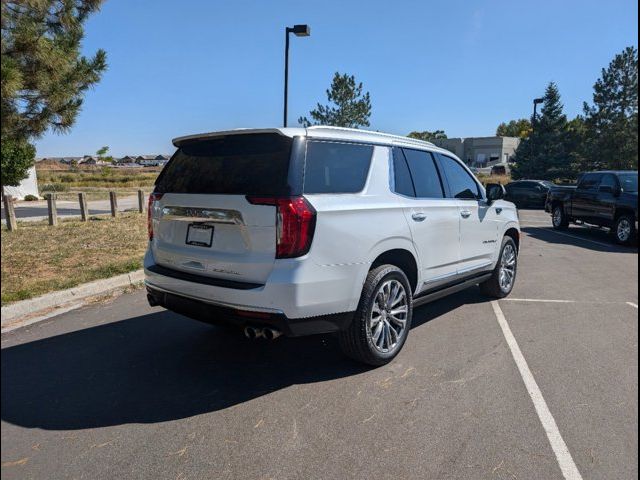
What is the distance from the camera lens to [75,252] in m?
7.10

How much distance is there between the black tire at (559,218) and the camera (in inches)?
583

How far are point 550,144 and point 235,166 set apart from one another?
39217 mm

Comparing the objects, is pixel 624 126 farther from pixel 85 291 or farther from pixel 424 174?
pixel 85 291

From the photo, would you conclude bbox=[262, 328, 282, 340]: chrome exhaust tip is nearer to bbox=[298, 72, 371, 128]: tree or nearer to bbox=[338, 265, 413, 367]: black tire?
bbox=[338, 265, 413, 367]: black tire

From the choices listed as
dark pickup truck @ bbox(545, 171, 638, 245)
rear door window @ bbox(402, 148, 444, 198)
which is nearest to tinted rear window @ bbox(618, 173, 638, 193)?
rear door window @ bbox(402, 148, 444, 198)

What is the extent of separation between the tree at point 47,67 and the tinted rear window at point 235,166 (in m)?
1.21

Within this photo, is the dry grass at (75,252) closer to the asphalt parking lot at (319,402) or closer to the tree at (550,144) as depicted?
the asphalt parking lot at (319,402)

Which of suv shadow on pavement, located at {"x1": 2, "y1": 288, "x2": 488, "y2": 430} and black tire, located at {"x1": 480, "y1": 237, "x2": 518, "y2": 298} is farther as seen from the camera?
black tire, located at {"x1": 480, "y1": 237, "x2": 518, "y2": 298}

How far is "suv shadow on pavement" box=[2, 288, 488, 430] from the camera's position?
3076mm

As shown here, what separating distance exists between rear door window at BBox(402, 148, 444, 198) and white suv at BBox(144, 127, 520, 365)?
2 centimetres

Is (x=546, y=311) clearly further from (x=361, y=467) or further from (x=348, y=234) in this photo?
(x=361, y=467)

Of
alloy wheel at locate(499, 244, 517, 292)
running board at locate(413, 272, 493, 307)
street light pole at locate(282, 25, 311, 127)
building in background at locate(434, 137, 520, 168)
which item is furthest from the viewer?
building in background at locate(434, 137, 520, 168)

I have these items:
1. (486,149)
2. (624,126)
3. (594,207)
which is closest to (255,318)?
(624,126)

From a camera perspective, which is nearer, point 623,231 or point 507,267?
point 507,267
